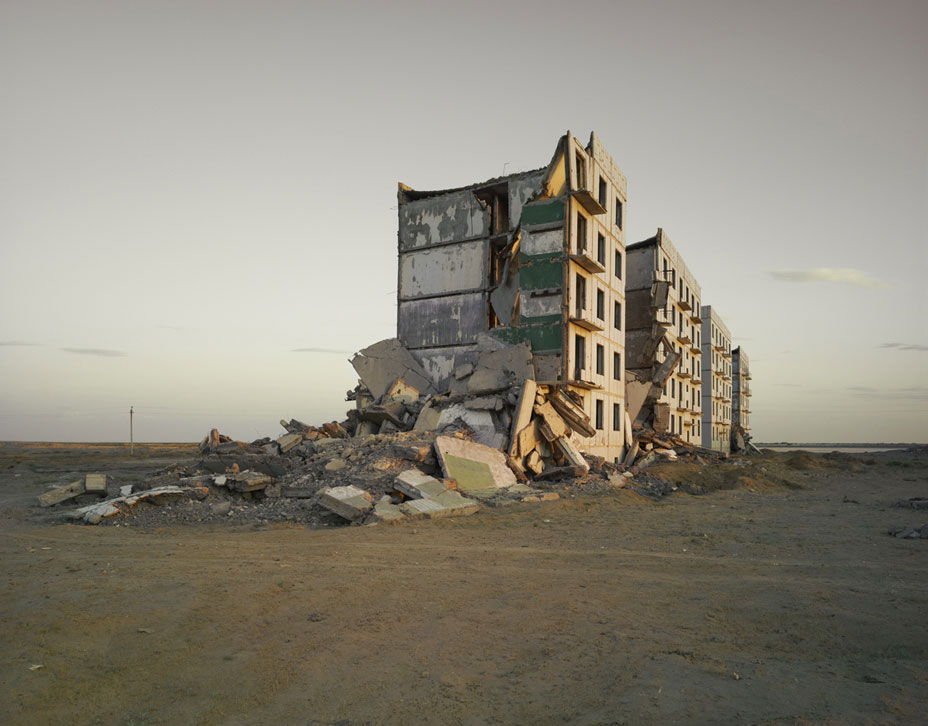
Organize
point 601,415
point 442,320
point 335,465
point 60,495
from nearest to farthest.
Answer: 1. point 60,495
2. point 335,465
3. point 601,415
4. point 442,320

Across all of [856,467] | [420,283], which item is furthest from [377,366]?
[856,467]

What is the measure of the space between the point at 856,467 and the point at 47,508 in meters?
35.1

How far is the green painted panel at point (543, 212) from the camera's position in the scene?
876 inches

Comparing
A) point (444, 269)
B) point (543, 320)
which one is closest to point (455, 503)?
point (543, 320)

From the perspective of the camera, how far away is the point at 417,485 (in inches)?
549

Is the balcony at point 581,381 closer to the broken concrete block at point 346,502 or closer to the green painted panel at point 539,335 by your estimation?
the green painted panel at point 539,335

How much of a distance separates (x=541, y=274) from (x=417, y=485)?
438 inches

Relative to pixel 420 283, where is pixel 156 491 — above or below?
below

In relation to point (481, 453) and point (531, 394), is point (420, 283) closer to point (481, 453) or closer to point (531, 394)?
point (531, 394)

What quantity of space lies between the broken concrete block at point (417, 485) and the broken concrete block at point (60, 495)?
8333 mm

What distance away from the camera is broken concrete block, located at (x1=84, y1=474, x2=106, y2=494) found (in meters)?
15.2

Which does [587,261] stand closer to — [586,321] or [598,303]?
[586,321]

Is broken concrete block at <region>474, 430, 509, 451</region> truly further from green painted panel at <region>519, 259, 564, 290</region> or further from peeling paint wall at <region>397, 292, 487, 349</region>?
green painted panel at <region>519, 259, 564, 290</region>

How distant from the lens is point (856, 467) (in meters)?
31.6
